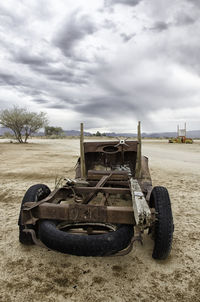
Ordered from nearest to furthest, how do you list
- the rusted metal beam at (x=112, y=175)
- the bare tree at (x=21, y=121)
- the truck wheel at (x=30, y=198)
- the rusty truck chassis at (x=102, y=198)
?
the rusty truck chassis at (x=102, y=198), the truck wheel at (x=30, y=198), the rusted metal beam at (x=112, y=175), the bare tree at (x=21, y=121)

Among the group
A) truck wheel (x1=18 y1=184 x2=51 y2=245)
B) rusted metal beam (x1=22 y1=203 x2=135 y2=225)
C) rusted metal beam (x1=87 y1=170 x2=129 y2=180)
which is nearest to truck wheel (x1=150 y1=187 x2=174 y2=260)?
rusted metal beam (x1=22 y1=203 x2=135 y2=225)

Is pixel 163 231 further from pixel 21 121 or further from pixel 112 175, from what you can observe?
pixel 21 121

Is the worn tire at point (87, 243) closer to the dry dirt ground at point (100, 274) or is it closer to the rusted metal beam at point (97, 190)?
the dry dirt ground at point (100, 274)

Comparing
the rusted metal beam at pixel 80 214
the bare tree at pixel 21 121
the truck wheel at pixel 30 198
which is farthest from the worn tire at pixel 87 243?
the bare tree at pixel 21 121

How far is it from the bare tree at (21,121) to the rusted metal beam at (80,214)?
108 ft

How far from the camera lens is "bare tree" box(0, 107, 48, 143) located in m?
32.7

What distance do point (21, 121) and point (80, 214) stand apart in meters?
33.4

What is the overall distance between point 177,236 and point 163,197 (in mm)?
987

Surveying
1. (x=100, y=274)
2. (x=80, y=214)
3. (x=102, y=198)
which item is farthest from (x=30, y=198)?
(x=100, y=274)

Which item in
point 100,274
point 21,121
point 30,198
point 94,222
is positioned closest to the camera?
point 100,274

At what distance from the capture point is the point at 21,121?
108 feet

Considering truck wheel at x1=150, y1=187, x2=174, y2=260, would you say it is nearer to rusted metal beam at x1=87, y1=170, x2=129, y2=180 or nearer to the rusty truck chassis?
the rusty truck chassis

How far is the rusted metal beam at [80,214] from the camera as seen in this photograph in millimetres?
2400

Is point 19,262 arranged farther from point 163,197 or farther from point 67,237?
point 163,197
